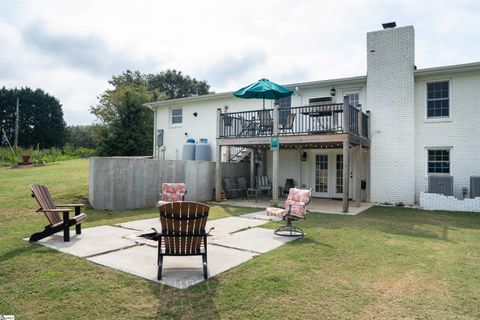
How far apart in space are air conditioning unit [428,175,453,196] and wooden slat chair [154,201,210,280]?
10423 mm

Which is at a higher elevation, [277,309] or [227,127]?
[227,127]

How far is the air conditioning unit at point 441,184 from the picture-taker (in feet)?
37.5

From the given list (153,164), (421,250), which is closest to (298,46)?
(153,164)

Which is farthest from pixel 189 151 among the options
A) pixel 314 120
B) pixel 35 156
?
pixel 35 156

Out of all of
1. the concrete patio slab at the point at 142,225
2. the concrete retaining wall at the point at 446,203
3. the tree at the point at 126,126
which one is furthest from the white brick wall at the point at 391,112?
the tree at the point at 126,126

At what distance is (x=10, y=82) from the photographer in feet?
147

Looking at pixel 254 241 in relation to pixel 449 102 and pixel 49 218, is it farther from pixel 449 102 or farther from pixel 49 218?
pixel 449 102

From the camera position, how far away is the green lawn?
3.18 meters

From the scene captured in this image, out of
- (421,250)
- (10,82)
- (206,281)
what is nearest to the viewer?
(206,281)

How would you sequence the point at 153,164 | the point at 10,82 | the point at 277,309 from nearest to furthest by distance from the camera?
the point at 277,309, the point at 153,164, the point at 10,82

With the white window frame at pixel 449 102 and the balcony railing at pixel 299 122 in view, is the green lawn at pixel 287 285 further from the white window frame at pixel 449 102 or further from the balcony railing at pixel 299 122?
the white window frame at pixel 449 102

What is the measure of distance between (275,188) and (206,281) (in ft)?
25.1

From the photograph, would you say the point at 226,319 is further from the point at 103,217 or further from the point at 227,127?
the point at 227,127

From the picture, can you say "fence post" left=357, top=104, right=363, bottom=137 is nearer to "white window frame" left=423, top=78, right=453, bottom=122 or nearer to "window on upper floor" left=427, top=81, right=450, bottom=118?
"white window frame" left=423, top=78, right=453, bottom=122
